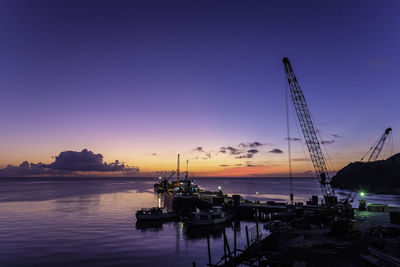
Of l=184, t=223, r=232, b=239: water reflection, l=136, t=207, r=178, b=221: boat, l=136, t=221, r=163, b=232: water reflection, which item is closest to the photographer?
l=184, t=223, r=232, b=239: water reflection

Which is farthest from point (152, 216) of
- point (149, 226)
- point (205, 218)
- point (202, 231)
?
point (202, 231)

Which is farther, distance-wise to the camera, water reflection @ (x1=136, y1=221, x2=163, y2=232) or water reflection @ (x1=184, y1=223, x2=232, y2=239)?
water reflection @ (x1=136, y1=221, x2=163, y2=232)

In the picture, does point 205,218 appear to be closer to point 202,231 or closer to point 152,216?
point 202,231

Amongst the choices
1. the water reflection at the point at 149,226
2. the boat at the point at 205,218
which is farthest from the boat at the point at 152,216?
the boat at the point at 205,218

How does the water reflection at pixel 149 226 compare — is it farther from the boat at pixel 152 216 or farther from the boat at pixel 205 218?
the boat at pixel 205 218

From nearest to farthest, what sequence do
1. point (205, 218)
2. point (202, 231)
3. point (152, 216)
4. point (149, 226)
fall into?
point (202, 231)
point (205, 218)
point (149, 226)
point (152, 216)

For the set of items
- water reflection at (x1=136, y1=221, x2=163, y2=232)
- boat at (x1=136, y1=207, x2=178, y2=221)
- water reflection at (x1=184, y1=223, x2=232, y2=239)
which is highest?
boat at (x1=136, y1=207, x2=178, y2=221)

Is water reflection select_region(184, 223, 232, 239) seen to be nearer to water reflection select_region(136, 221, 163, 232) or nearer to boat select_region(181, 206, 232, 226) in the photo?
boat select_region(181, 206, 232, 226)

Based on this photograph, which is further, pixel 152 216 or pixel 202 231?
pixel 152 216

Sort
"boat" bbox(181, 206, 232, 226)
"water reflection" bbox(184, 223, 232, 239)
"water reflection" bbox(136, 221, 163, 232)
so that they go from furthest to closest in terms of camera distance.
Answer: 1. "boat" bbox(181, 206, 232, 226)
2. "water reflection" bbox(136, 221, 163, 232)
3. "water reflection" bbox(184, 223, 232, 239)

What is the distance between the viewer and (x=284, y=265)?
30891 mm

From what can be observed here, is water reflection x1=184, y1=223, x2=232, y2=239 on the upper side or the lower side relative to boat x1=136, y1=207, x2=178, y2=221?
lower

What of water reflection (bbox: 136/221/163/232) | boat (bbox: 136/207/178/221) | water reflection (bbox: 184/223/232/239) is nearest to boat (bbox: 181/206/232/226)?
water reflection (bbox: 184/223/232/239)

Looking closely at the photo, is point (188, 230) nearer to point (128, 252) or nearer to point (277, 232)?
point (128, 252)
